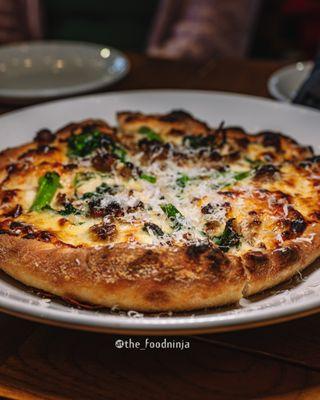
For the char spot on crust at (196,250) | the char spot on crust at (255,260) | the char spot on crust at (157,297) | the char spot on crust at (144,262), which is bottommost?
the char spot on crust at (157,297)

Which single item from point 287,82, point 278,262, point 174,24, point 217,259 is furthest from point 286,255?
Answer: point 174,24

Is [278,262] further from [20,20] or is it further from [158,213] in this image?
[20,20]

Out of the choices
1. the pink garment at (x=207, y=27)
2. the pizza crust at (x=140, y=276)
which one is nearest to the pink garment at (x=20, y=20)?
the pink garment at (x=207, y=27)

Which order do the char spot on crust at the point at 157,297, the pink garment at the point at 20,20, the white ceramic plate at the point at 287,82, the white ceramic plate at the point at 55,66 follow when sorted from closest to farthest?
1. the char spot on crust at the point at 157,297
2. the white ceramic plate at the point at 287,82
3. the white ceramic plate at the point at 55,66
4. the pink garment at the point at 20,20

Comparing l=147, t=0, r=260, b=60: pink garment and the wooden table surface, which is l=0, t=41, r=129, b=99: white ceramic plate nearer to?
l=147, t=0, r=260, b=60: pink garment

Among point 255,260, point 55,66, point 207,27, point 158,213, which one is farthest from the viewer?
point 207,27

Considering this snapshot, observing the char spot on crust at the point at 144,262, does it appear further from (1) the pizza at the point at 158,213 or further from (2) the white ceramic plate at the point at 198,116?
(2) the white ceramic plate at the point at 198,116
